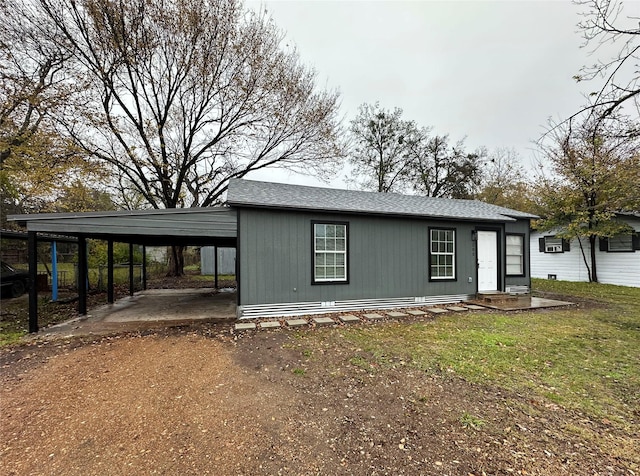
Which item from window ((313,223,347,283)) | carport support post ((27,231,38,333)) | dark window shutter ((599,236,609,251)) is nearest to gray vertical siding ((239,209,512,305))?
window ((313,223,347,283))

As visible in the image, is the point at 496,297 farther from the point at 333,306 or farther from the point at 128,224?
the point at 128,224

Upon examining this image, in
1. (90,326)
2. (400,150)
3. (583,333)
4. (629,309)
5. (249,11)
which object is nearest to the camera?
(583,333)

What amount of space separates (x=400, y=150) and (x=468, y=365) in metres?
18.7

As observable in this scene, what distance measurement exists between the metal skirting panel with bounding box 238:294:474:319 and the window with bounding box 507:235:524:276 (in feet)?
7.45

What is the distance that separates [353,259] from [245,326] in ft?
9.86

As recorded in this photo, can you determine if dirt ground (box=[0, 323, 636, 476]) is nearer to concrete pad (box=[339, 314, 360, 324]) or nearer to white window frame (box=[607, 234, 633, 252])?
concrete pad (box=[339, 314, 360, 324])

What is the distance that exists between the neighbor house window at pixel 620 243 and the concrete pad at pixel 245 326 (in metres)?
14.9

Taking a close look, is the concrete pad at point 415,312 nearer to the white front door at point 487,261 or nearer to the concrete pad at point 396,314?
the concrete pad at point 396,314

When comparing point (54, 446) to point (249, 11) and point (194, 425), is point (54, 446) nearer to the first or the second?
point (194, 425)

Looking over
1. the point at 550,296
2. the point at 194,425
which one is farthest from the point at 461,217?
the point at 194,425

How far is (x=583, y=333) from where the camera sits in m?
5.42

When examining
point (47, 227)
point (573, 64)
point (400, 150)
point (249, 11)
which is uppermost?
point (249, 11)

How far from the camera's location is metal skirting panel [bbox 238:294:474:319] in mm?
6512

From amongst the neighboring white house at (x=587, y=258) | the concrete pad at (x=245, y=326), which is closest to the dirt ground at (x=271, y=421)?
the concrete pad at (x=245, y=326)
